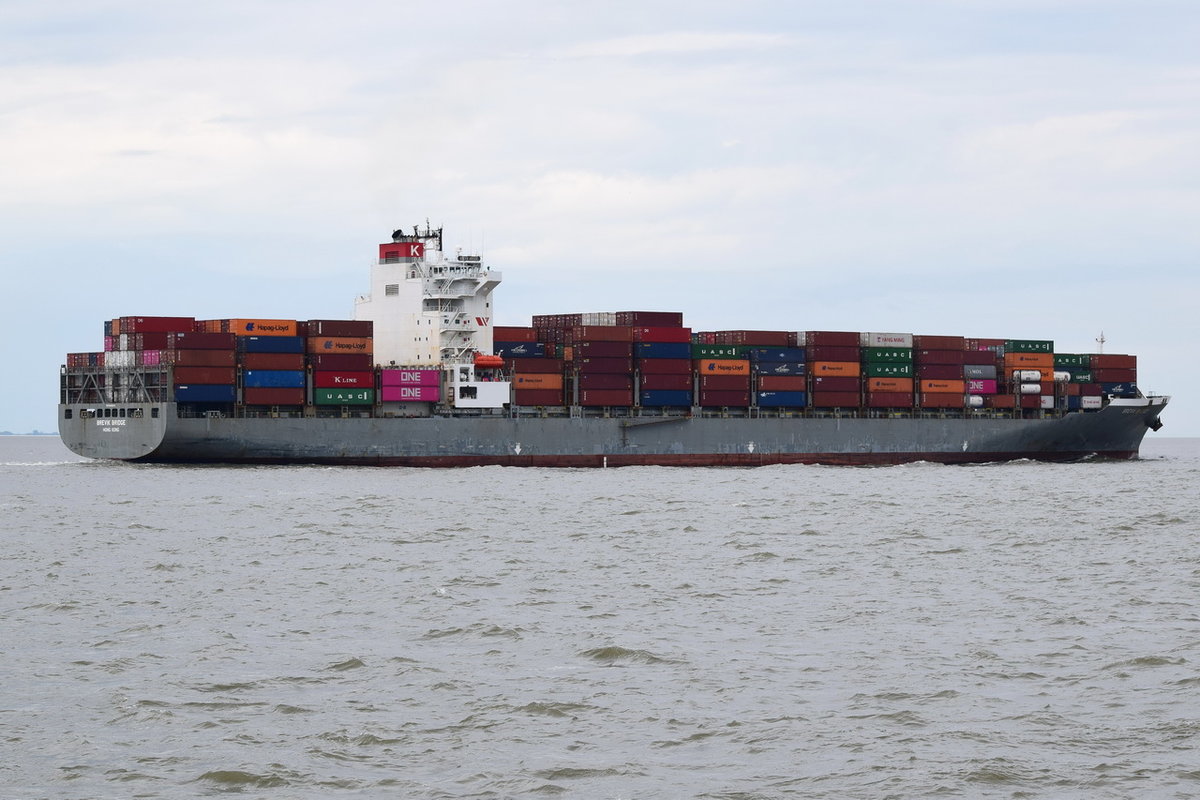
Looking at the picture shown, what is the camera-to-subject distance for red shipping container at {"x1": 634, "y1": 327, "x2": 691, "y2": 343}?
2977 inches

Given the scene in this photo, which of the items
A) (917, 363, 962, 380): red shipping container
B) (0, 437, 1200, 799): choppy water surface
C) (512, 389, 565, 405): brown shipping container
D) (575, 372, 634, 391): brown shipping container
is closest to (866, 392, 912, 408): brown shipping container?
(917, 363, 962, 380): red shipping container

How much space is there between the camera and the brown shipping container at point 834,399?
261ft

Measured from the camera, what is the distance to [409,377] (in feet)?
232

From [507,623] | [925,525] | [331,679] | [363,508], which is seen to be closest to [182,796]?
[331,679]

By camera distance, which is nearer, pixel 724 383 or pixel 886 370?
pixel 724 383

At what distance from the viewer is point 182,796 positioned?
12.9m

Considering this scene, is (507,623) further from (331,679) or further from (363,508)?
(363,508)

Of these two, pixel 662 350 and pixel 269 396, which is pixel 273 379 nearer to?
pixel 269 396

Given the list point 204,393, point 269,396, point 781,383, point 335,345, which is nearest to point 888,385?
point 781,383

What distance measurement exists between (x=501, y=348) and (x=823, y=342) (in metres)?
19.5

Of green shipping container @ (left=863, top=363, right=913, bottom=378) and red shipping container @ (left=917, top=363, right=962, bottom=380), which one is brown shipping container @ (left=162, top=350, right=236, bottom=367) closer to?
green shipping container @ (left=863, top=363, right=913, bottom=378)

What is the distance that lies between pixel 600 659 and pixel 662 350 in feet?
188

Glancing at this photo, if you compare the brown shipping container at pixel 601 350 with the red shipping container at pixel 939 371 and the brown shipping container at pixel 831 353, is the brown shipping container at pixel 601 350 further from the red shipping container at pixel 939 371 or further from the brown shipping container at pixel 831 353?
the red shipping container at pixel 939 371

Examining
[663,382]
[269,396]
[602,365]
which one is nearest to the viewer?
[269,396]
